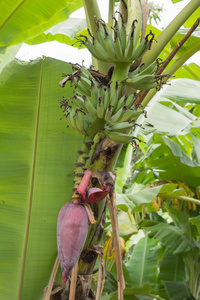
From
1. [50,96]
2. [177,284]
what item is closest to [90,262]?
[50,96]

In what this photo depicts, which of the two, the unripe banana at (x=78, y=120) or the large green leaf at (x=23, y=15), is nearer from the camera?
the unripe banana at (x=78, y=120)

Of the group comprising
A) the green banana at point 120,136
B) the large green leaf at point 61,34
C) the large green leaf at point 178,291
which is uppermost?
the large green leaf at point 61,34

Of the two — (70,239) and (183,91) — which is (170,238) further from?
(70,239)

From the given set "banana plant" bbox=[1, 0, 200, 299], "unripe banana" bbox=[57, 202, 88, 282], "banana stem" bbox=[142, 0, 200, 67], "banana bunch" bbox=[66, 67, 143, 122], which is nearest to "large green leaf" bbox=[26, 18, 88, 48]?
"banana plant" bbox=[1, 0, 200, 299]

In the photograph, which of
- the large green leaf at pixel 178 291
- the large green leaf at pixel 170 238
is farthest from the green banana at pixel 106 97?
the large green leaf at pixel 178 291

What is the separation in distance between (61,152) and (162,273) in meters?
2.01

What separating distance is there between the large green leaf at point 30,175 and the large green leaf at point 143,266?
5.93ft

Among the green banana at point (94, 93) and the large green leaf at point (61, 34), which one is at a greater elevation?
the large green leaf at point (61, 34)

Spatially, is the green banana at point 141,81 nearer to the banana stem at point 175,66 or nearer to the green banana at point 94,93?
the green banana at point 94,93

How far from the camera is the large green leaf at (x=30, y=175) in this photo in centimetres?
94

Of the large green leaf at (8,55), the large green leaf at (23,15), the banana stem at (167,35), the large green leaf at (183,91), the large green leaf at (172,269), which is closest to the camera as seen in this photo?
the banana stem at (167,35)

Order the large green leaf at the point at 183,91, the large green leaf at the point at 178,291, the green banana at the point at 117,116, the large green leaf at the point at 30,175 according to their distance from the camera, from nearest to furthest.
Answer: the green banana at the point at 117,116, the large green leaf at the point at 30,175, the large green leaf at the point at 183,91, the large green leaf at the point at 178,291

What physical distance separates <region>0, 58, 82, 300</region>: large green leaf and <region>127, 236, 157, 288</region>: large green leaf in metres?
1.81

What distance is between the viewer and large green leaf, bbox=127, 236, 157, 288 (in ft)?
8.54
